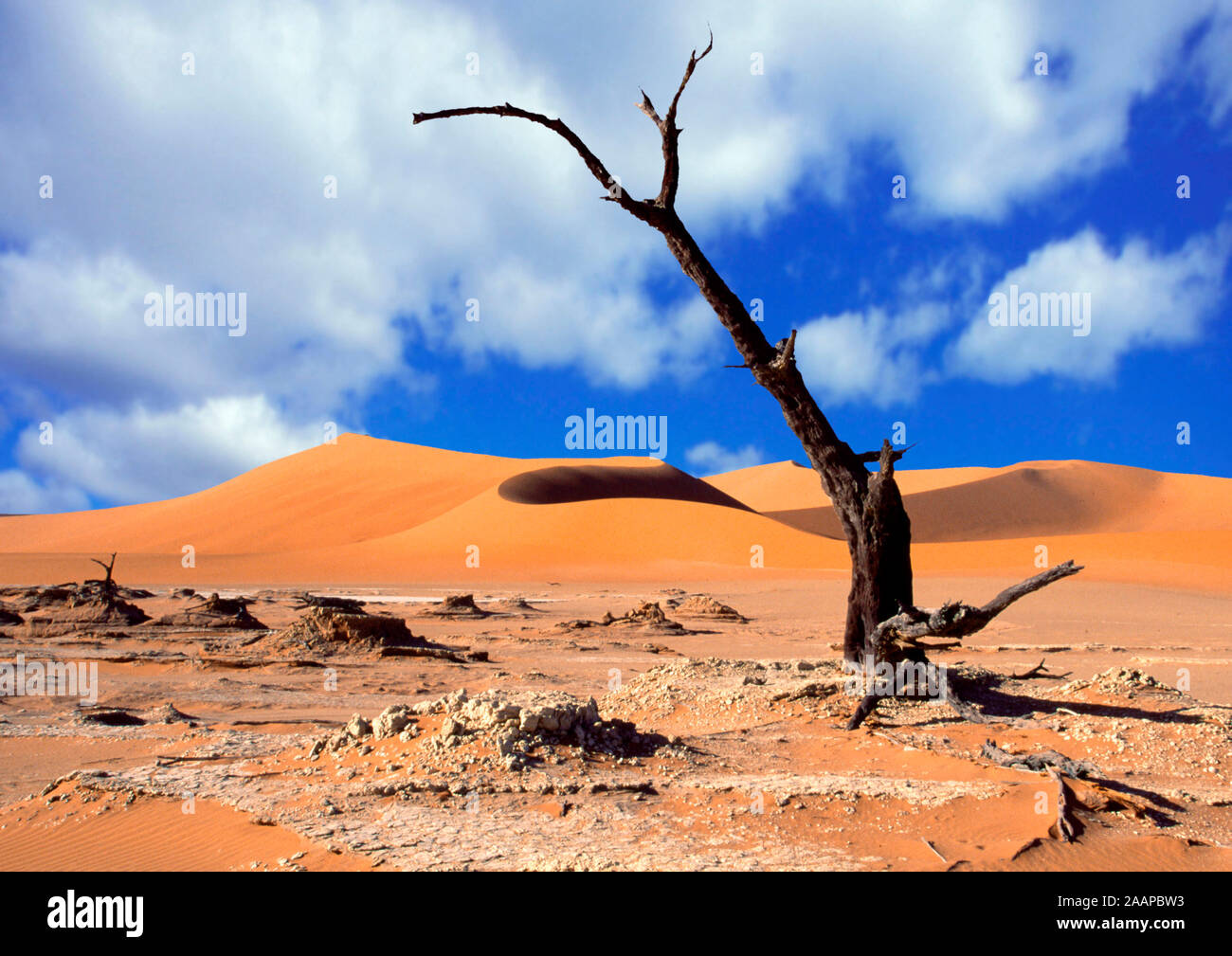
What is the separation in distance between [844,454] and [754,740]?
2488 mm

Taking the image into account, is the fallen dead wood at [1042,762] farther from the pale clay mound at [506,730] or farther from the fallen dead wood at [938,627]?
the pale clay mound at [506,730]

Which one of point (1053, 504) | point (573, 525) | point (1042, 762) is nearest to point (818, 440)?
point (1042, 762)

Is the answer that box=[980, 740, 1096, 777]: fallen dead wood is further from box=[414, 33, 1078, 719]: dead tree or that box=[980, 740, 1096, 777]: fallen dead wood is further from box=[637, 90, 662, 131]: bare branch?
box=[637, 90, 662, 131]: bare branch

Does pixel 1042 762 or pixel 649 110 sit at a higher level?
pixel 649 110

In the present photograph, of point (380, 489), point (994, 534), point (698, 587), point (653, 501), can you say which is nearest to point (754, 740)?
point (698, 587)

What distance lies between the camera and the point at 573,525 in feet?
160

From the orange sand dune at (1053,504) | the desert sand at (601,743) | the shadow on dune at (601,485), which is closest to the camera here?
the desert sand at (601,743)

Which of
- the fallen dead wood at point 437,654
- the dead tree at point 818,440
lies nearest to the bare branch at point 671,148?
the dead tree at point 818,440

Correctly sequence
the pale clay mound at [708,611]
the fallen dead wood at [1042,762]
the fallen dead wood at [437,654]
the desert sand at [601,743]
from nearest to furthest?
the desert sand at [601,743]
the fallen dead wood at [1042,762]
the fallen dead wood at [437,654]
the pale clay mound at [708,611]

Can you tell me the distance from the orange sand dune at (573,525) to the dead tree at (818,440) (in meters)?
27.5

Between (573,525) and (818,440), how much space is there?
138 feet

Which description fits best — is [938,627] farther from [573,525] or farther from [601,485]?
[601,485]

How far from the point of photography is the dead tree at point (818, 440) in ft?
21.7

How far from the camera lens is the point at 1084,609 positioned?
21.5 m
